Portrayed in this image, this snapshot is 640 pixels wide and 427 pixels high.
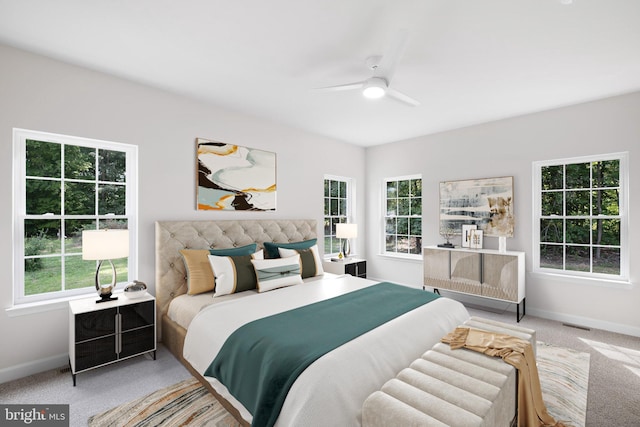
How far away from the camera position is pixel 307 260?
12.2 feet

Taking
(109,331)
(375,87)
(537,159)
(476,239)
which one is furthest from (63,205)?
(537,159)

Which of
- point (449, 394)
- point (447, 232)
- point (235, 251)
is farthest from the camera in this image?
point (447, 232)

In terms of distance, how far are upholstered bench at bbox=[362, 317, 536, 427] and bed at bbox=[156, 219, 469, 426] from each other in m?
0.15

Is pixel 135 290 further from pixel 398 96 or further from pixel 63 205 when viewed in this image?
pixel 398 96

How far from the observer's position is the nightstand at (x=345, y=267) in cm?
455

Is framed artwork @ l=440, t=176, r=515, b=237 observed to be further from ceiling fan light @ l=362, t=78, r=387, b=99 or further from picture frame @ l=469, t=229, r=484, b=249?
ceiling fan light @ l=362, t=78, r=387, b=99

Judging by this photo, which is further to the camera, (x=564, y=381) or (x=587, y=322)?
(x=587, y=322)

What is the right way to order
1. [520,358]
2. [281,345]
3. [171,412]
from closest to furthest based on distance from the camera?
[520,358], [281,345], [171,412]

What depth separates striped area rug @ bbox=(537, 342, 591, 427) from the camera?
207 centimetres

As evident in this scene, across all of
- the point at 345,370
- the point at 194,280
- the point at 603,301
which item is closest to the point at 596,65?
the point at 603,301

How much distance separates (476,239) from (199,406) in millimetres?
3889

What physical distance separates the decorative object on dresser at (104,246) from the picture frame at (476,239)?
422cm

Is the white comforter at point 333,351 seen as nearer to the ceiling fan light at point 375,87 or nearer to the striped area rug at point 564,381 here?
the striped area rug at point 564,381

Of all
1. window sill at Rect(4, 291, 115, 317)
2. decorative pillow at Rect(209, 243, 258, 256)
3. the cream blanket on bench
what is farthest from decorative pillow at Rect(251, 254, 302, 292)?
the cream blanket on bench
